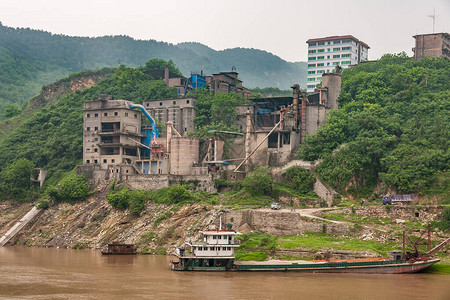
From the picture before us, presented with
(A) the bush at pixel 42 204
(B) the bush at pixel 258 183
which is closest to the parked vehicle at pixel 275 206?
(B) the bush at pixel 258 183

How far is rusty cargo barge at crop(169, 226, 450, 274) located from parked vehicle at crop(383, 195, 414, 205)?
10701mm

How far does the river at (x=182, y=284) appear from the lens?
150 ft

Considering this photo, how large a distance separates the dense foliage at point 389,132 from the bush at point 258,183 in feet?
22.1

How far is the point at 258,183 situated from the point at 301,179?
18.4 ft

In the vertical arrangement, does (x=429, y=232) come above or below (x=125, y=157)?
below

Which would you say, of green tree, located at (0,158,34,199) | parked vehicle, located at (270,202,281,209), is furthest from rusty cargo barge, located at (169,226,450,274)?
green tree, located at (0,158,34,199)

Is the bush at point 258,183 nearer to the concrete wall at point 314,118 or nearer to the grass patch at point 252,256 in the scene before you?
the concrete wall at point 314,118

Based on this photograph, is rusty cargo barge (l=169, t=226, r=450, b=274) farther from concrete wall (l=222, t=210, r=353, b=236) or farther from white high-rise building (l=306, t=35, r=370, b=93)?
white high-rise building (l=306, t=35, r=370, b=93)

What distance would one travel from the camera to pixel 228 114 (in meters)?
96.0

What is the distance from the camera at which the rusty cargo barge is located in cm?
5622

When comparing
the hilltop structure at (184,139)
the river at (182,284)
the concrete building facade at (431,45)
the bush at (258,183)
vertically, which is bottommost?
the river at (182,284)

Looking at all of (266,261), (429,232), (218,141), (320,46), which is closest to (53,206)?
(218,141)

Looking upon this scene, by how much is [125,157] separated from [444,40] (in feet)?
175

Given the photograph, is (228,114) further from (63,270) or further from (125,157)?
(63,270)
